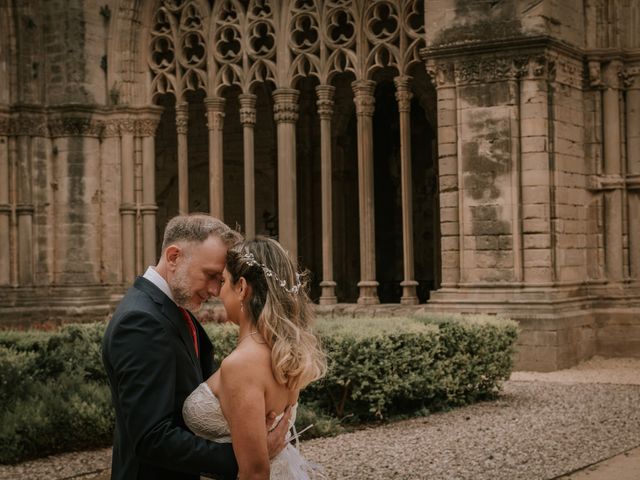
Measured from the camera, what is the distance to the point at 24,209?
15.6 metres

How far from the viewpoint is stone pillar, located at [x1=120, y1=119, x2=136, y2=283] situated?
15.7 metres

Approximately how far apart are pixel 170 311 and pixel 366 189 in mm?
10679

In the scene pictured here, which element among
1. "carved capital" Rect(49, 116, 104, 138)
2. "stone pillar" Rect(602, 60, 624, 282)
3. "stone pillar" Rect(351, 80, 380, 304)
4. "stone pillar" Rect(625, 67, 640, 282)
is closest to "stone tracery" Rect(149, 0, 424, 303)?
"stone pillar" Rect(351, 80, 380, 304)

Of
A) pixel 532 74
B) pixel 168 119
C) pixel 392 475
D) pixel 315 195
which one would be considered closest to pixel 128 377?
pixel 392 475

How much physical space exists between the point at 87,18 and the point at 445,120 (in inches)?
234

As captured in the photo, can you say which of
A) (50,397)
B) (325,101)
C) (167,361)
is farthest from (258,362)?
(325,101)

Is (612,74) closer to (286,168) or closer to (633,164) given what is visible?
(633,164)

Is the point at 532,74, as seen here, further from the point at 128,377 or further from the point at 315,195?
the point at 128,377

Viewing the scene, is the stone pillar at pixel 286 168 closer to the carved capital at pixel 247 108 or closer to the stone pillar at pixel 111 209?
the carved capital at pixel 247 108

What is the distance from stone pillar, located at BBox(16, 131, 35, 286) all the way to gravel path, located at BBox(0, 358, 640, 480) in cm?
825

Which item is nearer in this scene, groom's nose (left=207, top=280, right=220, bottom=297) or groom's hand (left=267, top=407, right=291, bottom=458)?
groom's hand (left=267, top=407, right=291, bottom=458)

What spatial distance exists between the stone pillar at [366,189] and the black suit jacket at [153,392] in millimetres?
10584

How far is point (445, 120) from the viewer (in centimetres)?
1246

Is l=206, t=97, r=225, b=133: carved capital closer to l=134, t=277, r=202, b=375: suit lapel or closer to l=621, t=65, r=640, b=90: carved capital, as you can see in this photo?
l=621, t=65, r=640, b=90: carved capital
